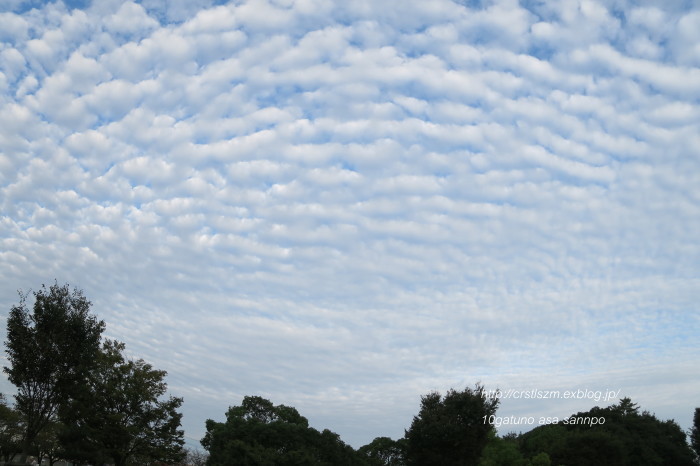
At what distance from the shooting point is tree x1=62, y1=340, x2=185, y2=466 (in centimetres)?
4809

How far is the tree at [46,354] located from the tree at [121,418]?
13139 millimetres

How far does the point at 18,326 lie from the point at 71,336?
125 inches

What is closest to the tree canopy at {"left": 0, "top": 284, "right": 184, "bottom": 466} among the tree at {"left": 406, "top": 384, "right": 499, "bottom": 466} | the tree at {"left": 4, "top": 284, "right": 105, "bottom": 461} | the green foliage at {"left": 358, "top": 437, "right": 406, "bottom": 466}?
the tree at {"left": 4, "top": 284, "right": 105, "bottom": 461}

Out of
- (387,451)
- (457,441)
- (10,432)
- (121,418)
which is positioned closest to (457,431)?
(457,441)

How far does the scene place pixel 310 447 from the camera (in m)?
60.7

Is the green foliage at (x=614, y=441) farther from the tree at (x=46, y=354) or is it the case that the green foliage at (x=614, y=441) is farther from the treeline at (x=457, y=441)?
the tree at (x=46, y=354)

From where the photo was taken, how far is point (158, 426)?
51.3m

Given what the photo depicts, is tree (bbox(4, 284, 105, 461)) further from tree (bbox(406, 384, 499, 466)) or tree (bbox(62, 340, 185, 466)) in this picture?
tree (bbox(406, 384, 499, 466))

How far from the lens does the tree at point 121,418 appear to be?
48.1 metres

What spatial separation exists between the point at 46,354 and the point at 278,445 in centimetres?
3190

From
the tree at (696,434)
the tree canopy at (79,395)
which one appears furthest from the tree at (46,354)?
the tree at (696,434)

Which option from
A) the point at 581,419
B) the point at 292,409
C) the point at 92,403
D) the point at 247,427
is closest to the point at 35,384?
the point at 92,403

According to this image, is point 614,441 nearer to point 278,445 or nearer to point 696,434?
point 278,445

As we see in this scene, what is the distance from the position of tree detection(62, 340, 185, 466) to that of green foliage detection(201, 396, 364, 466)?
21.5 ft
